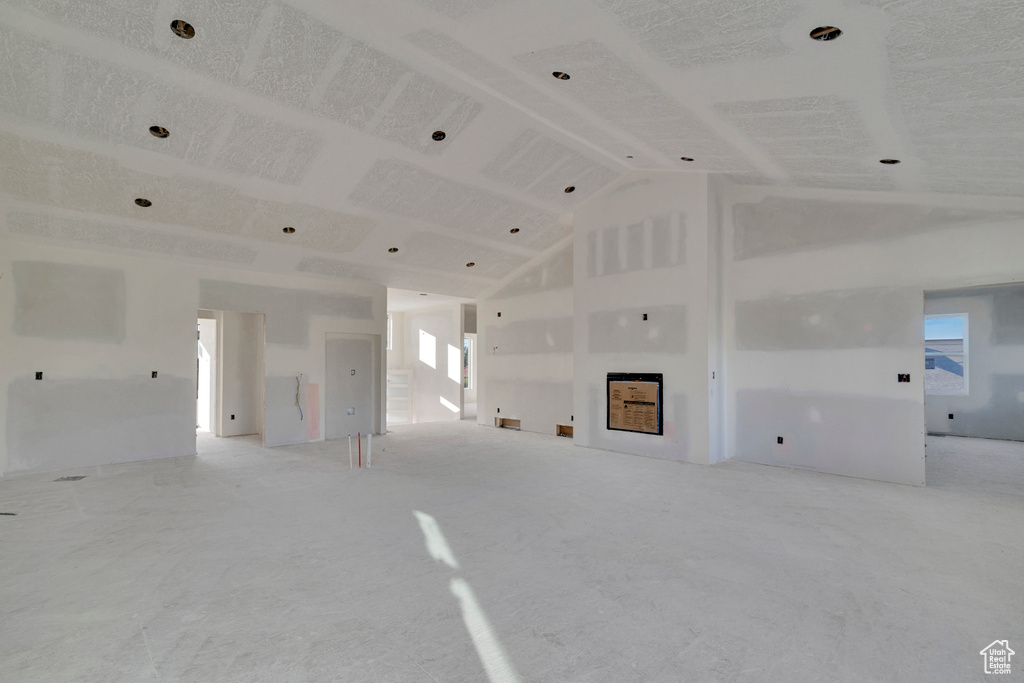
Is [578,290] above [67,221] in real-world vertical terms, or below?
below

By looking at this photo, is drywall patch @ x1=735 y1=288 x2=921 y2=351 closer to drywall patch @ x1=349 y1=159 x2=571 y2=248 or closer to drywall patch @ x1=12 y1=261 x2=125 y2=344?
drywall patch @ x1=349 y1=159 x2=571 y2=248

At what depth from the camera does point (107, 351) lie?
6887mm

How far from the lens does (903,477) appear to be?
575 centimetres

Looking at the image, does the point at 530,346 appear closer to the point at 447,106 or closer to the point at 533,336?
the point at 533,336

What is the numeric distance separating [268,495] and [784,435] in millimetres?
6266

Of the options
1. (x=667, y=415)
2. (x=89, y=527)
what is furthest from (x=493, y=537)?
(x=667, y=415)

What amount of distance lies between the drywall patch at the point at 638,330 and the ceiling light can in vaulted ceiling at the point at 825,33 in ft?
14.0

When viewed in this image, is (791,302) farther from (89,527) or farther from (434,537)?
(89,527)

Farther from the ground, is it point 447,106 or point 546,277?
point 447,106

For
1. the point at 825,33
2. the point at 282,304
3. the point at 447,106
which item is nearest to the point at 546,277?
the point at 282,304

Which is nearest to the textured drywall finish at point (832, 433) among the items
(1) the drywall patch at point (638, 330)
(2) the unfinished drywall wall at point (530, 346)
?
(1) the drywall patch at point (638, 330)

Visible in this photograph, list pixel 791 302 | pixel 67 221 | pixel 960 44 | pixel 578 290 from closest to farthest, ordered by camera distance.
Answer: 1. pixel 960 44
2. pixel 67 221
3. pixel 791 302
4. pixel 578 290

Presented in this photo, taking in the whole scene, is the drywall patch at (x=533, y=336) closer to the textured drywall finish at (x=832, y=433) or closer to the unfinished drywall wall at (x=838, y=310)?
the unfinished drywall wall at (x=838, y=310)

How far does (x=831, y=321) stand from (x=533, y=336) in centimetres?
523
